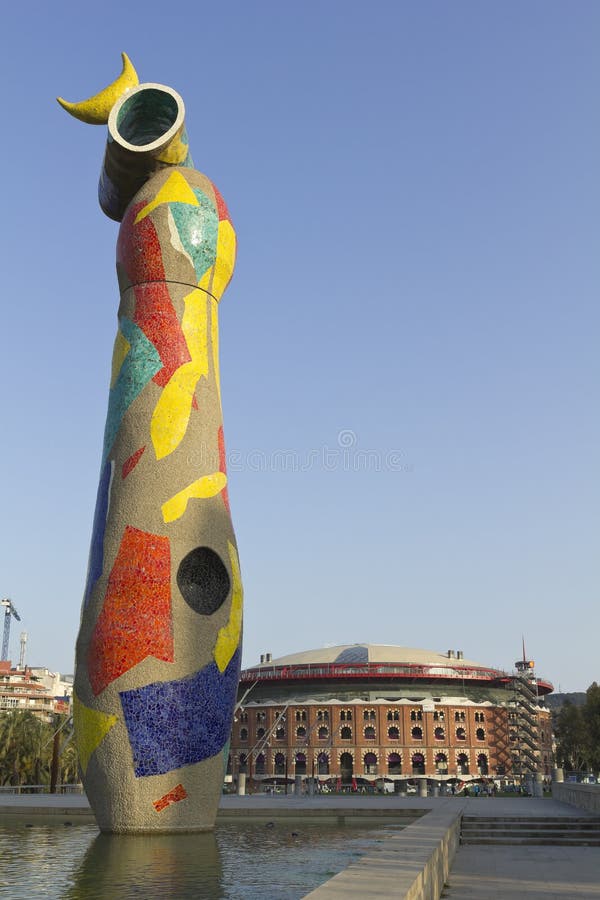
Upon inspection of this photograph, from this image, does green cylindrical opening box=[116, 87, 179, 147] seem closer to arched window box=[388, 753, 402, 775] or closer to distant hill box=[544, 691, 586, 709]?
arched window box=[388, 753, 402, 775]

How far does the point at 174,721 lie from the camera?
1612cm

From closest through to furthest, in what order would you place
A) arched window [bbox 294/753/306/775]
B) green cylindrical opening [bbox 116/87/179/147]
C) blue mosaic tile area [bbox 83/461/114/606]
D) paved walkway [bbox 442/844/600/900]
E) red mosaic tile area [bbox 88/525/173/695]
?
paved walkway [bbox 442/844/600/900], red mosaic tile area [bbox 88/525/173/695], blue mosaic tile area [bbox 83/461/114/606], green cylindrical opening [bbox 116/87/179/147], arched window [bbox 294/753/306/775]

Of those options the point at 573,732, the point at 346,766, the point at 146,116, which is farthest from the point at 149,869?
the point at 346,766

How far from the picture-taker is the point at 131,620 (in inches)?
644

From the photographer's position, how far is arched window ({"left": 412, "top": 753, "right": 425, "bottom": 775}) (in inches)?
3287

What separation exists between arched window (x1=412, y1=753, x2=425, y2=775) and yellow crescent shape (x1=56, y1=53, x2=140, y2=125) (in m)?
73.2

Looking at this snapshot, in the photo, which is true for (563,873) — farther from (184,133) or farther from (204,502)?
(184,133)

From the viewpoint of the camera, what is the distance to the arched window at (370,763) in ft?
272

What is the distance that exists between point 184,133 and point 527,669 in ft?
282

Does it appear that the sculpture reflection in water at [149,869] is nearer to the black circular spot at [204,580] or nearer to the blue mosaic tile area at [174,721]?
the blue mosaic tile area at [174,721]

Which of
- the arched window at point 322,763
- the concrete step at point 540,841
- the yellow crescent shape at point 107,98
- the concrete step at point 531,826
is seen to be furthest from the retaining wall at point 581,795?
the arched window at point 322,763

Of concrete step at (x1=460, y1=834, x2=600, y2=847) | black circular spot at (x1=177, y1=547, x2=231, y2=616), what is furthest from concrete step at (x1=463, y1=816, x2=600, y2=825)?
black circular spot at (x1=177, y1=547, x2=231, y2=616)

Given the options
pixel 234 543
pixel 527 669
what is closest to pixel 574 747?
pixel 527 669

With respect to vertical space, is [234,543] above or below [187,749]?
above
